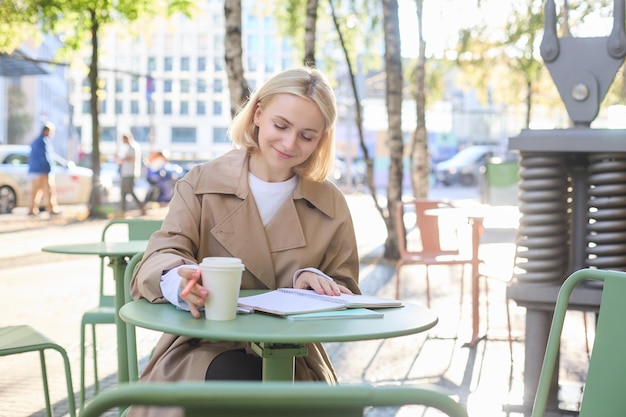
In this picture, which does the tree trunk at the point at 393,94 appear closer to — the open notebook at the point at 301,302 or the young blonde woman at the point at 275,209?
the young blonde woman at the point at 275,209

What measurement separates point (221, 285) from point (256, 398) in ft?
4.19

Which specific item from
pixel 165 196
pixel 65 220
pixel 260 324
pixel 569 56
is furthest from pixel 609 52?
pixel 165 196

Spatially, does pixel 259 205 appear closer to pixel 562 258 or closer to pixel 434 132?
pixel 562 258

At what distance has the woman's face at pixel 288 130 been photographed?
3277mm

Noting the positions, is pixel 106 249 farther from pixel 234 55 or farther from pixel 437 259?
pixel 234 55

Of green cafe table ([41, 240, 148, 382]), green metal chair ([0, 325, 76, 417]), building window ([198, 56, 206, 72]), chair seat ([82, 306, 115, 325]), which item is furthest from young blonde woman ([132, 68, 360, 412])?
building window ([198, 56, 206, 72])

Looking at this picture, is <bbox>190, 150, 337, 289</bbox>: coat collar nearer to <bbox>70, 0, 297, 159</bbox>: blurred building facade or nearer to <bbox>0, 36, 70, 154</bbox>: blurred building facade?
<bbox>0, 36, 70, 154</bbox>: blurred building facade

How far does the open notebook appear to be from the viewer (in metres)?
2.75

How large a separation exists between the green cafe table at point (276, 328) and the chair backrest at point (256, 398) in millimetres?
954

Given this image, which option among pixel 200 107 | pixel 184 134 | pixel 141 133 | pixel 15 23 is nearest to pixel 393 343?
pixel 15 23

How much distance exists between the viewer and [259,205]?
3.45m

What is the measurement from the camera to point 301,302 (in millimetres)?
2854

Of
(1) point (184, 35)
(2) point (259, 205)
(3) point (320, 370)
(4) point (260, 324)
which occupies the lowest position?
(3) point (320, 370)

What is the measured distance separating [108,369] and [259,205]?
3.42 m
